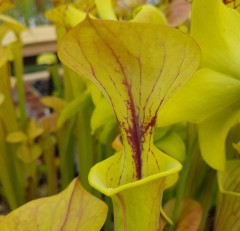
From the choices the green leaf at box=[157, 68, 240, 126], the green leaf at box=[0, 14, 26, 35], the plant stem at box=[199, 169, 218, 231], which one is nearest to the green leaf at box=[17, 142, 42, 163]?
the green leaf at box=[0, 14, 26, 35]

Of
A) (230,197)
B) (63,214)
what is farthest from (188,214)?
(63,214)

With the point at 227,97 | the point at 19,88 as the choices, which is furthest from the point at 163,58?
the point at 19,88

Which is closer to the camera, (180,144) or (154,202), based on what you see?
(154,202)

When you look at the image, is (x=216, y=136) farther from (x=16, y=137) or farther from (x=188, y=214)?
(x=16, y=137)

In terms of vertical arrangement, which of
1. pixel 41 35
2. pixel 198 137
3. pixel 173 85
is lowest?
pixel 41 35

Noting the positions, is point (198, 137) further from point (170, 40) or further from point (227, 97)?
point (170, 40)

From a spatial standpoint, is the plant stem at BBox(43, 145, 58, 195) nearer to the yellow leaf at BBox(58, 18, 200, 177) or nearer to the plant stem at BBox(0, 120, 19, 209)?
the plant stem at BBox(0, 120, 19, 209)
